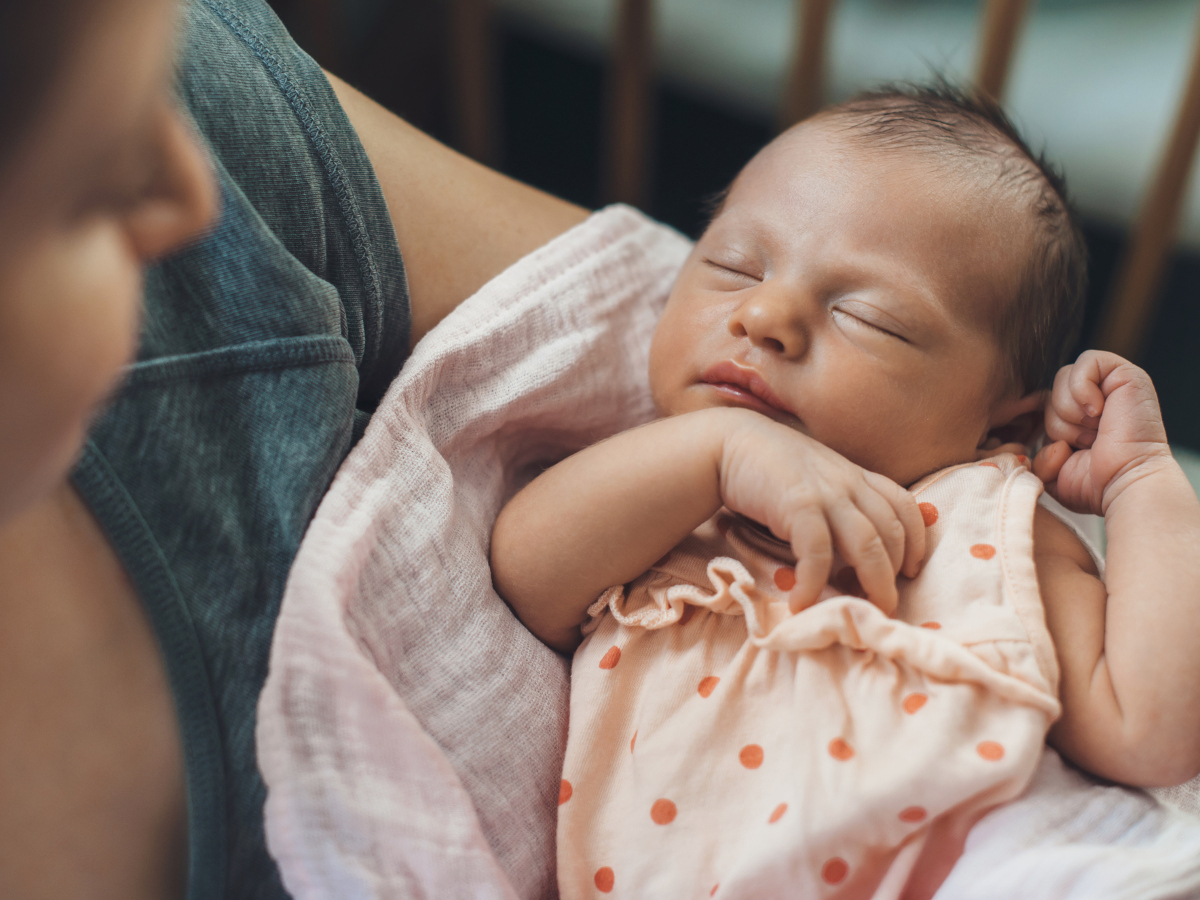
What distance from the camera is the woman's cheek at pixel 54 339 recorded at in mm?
265

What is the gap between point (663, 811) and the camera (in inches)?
25.6

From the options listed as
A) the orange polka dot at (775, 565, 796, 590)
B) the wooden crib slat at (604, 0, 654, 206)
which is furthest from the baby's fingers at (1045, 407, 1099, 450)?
the wooden crib slat at (604, 0, 654, 206)

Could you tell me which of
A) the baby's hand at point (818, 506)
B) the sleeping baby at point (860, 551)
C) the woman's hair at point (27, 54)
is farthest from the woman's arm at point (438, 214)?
the woman's hair at point (27, 54)

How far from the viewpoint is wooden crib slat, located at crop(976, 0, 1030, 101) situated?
1.28m

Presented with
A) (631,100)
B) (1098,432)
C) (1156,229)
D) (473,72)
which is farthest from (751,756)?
(473,72)

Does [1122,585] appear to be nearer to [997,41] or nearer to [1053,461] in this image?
[1053,461]

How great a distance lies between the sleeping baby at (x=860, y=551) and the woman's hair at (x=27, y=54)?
0.51m

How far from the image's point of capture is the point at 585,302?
0.89m

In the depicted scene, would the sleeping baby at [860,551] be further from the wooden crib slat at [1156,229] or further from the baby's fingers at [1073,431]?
the wooden crib slat at [1156,229]

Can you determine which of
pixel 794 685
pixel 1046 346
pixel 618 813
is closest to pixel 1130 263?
pixel 1046 346

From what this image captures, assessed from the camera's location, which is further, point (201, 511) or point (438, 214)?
point (438, 214)

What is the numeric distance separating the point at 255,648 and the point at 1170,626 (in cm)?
64

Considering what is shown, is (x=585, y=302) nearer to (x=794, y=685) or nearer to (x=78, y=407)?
(x=794, y=685)

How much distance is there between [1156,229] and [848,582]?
1.01 metres
